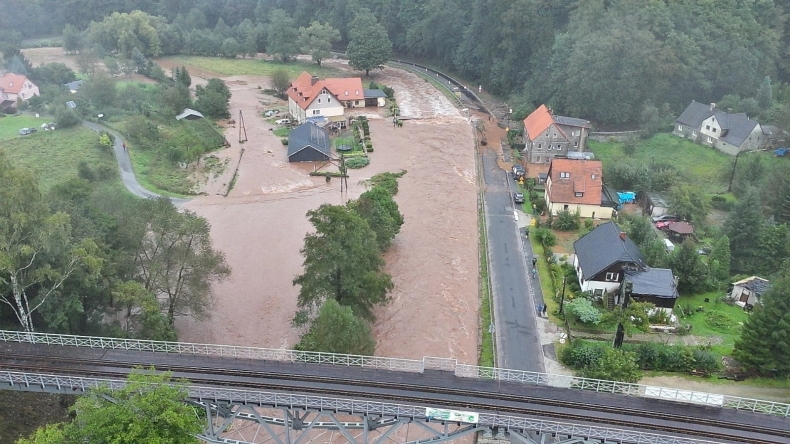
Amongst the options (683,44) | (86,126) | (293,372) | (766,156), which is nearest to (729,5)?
(683,44)

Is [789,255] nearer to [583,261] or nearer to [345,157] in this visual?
[583,261]

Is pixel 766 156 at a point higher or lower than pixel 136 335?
higher

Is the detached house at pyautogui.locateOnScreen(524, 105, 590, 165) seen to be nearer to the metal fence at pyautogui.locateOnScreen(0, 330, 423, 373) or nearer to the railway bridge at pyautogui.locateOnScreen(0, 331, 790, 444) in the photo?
the metal fence at pyautogui.locateOnScreen(0, 330, 423, 373)

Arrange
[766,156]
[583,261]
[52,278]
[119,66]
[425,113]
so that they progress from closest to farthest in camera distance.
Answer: [52,278], [583,261], [766,156], [425,113], [119,66]

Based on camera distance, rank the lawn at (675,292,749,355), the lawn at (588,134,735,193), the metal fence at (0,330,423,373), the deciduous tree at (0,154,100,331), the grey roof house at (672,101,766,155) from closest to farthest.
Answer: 1. the deciduous tree at (0,154,100,331)
2. the metal fence at (0,330,423,373)
3. the lawn at (675,292,749,355)
4. the lawn at (588,134,735,193)
5. the grey roof house at (672,101,766,155)

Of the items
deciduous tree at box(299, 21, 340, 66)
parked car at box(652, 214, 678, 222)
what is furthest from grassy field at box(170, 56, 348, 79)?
parked car at box(652, 214, 678, 222)

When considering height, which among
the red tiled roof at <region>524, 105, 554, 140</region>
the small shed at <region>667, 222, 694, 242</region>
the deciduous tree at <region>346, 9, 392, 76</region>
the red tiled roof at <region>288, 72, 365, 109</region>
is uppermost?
the deciduous tree at <region>346, 9, 392, 76</region>

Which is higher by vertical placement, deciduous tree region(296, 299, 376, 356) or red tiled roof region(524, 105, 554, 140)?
red tiled roof region(524, 105, 554, 140)

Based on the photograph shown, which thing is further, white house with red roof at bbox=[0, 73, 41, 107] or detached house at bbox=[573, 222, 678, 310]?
white house with red roof at bbox=[0, 73, 41, 107]
